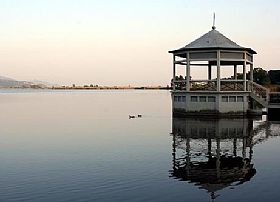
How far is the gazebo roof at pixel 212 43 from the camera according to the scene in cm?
4159

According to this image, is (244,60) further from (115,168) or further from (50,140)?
(115,168)

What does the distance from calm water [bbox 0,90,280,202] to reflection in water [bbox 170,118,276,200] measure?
4cm

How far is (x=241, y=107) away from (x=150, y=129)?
1134 cm

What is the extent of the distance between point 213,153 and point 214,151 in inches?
28.6

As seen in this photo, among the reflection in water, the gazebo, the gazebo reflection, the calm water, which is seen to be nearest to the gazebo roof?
the gazebo

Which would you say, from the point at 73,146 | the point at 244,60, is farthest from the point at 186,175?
the point at 244,60

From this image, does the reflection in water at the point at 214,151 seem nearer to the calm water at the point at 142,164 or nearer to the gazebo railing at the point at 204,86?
the calm water at the point at 142,164

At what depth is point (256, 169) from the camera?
19.2 meters

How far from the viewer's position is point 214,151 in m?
24.1

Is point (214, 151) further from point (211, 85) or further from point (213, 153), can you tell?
point (211, 85)

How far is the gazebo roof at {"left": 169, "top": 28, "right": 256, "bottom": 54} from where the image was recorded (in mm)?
41594

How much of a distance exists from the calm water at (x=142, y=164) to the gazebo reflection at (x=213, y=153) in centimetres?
4

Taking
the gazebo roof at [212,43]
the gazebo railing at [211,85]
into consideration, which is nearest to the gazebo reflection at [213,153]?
the gazebo railing at [211,85]

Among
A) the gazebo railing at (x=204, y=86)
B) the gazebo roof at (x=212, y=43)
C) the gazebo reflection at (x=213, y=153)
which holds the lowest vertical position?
the gazebo reflection at (x=213, y=153)
